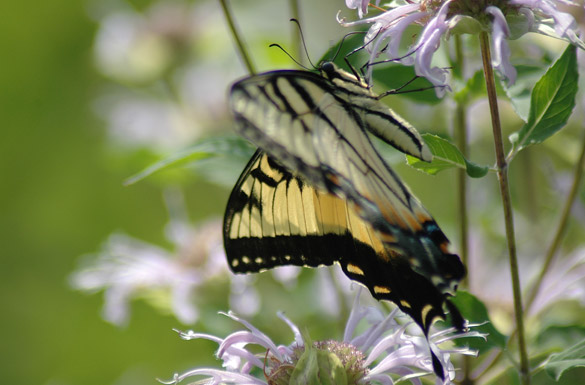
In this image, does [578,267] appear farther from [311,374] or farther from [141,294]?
[141,294]

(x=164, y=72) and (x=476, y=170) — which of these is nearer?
(x=476, y=170)

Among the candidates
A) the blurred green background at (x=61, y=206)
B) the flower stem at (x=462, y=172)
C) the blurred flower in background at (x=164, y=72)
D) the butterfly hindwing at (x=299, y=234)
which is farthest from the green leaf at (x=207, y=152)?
the blurred green background at (x=61, y=206)

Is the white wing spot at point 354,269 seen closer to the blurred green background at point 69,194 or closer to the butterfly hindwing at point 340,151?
the butterfly hindwing at point 340,151

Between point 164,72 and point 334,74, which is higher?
point 334,74

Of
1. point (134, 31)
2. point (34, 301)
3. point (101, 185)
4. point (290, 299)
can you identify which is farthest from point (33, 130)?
point (290, 299)

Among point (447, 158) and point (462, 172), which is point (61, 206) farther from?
point (447, 158)

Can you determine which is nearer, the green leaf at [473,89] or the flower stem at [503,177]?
the flower stem at [503,177]

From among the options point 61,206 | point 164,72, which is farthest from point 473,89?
point 61,206
